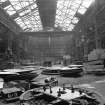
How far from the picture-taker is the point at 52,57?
24344 millimetres

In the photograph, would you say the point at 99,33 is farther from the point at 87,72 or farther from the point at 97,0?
the point at 87,72

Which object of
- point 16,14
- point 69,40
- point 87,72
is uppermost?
point 16,14

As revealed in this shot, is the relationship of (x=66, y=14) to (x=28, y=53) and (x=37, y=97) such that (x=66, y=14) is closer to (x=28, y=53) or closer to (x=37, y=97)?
(x=28, y=53)

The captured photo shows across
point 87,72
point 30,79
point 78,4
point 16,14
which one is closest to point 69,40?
point 78,4

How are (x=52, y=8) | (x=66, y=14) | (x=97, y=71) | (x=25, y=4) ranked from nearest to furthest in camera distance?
(x=97, y=71) < (x=25, y=4) < (x=52, y=8) < (x=66, y=14)

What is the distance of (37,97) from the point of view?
7.31 feet

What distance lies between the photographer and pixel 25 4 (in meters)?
17.7

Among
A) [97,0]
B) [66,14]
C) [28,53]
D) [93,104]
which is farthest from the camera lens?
[28,53]

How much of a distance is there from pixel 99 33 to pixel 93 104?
11.3 meters

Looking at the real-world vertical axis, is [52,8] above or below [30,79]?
above

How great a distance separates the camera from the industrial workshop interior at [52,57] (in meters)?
2.30

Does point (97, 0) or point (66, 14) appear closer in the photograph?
point (97, 0)

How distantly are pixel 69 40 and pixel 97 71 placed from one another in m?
19.9

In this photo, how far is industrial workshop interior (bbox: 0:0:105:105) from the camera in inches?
90.7
